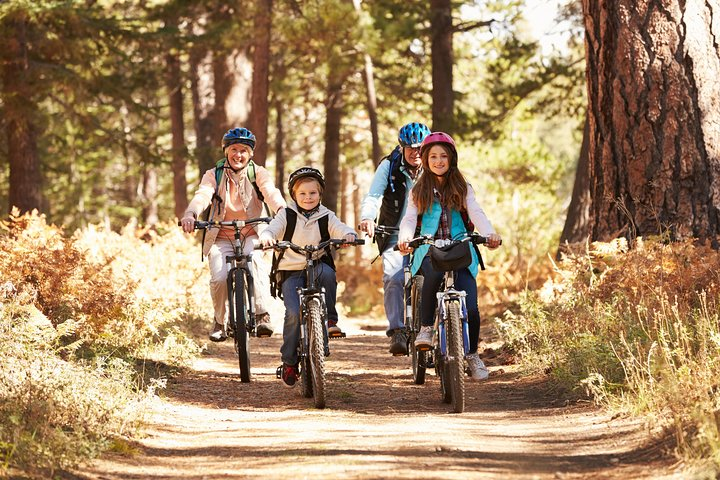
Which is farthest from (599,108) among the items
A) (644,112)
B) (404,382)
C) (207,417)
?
(207,417)

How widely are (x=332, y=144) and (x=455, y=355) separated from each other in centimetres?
1937

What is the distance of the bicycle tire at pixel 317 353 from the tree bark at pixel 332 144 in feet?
55.9

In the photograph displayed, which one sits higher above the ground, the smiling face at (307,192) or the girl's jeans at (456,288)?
the smiling face at (307,192)

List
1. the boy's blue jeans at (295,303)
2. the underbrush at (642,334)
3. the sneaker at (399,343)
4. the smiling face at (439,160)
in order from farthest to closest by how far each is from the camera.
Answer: the sneaker at (399,343), the boy's blue jeans at (295,303), the smiling face at (439,160), the underbrush at (642,334)

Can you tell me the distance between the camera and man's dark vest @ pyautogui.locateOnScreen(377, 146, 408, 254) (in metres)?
10.0

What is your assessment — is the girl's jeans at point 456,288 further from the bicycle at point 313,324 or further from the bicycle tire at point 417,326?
the bicycle at point 313,324

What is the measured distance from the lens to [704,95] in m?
9.86

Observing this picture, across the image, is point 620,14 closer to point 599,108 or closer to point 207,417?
point 599,108

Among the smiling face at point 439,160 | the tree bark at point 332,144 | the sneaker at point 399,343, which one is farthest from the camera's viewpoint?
the tree bark at point 332,144

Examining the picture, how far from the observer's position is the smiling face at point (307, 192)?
878cm

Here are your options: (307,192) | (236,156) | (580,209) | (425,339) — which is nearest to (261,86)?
(580,209)

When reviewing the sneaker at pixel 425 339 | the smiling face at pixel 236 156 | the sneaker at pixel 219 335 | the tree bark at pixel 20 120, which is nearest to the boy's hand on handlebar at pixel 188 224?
the smiling face at pixel 236 156

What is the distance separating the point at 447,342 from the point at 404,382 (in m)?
2.27

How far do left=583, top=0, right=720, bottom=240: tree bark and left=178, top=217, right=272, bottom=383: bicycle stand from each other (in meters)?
3.55
